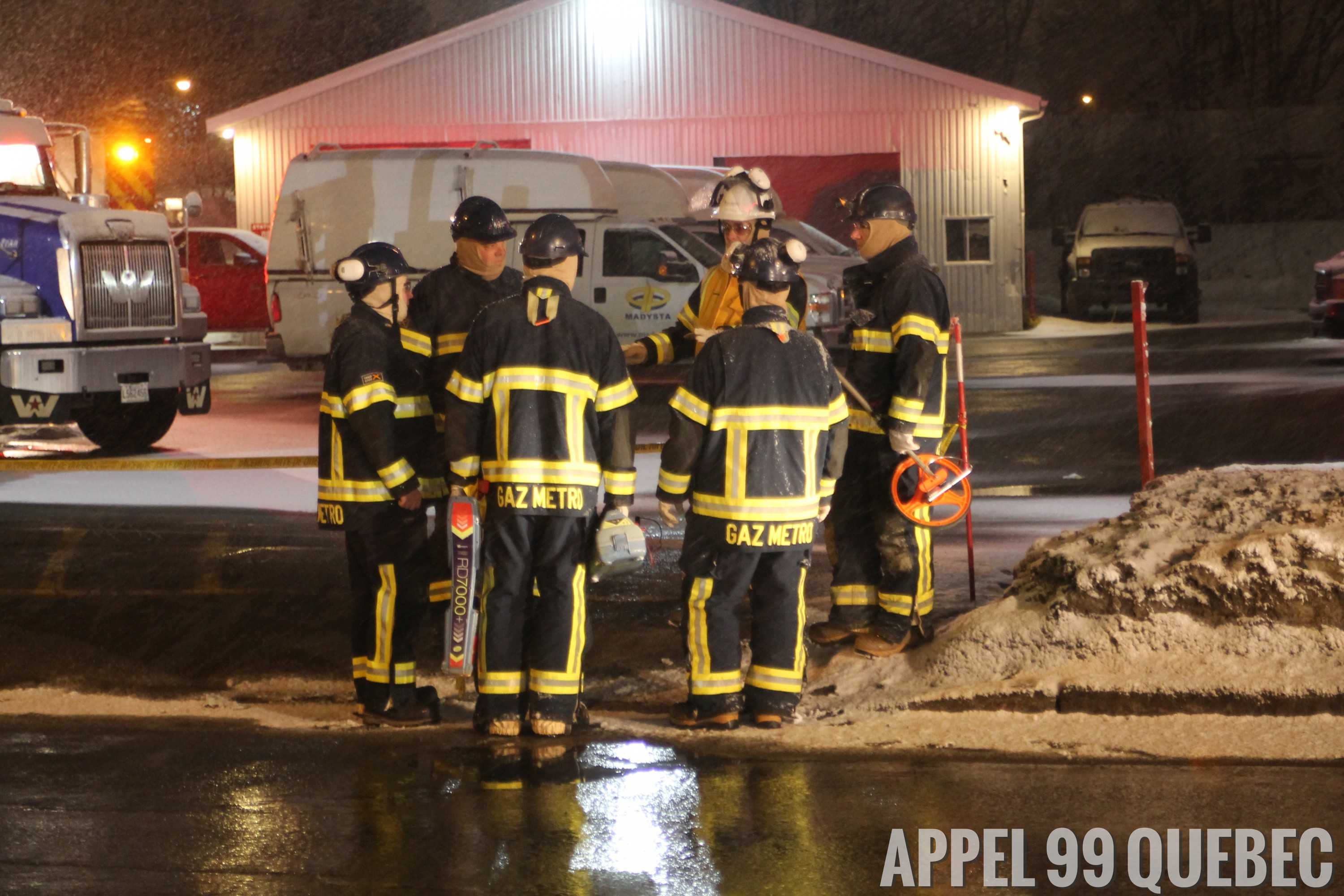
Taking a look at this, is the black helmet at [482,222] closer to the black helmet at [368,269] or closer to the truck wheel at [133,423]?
the black helmet at [368,269]

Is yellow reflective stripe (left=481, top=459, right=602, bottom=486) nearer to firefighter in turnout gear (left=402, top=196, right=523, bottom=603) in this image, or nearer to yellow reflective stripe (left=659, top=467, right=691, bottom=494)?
yellow reflective stripe (left=659, top=467, right=691, bottom=494)

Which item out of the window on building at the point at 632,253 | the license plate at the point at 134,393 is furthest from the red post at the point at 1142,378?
the window on building at the point at 632,253

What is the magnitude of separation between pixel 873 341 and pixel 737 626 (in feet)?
4.75

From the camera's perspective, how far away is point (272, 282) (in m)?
18.2

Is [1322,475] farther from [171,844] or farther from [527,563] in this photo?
[171,844]

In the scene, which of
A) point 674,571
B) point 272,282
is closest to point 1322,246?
point 272,282

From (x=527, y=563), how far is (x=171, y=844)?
1614 mm

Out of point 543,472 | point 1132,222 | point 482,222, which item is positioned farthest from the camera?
point 1132,222

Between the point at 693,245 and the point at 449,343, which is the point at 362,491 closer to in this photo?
the point at 449,343

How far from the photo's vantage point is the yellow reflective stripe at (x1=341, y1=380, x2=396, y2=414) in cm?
562

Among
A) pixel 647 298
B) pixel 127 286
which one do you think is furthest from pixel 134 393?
pixel 647 298

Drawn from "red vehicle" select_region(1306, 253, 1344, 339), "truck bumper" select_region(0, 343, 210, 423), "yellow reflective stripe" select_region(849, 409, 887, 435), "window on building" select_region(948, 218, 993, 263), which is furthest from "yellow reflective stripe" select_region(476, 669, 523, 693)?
"window on building" select_region(948, 218, 993, 263)

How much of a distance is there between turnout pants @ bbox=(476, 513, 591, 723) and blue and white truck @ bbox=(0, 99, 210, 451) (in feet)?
26.8

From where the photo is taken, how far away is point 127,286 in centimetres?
1302
